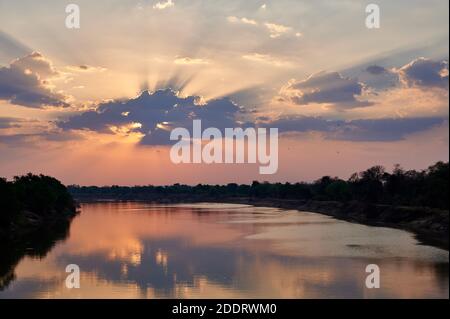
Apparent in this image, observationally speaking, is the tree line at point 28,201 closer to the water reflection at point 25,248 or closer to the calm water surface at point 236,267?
the water reflection at point 25,248

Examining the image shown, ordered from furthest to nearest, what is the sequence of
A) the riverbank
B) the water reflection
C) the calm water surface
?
the riverbank, the water reflection, the calm water surface

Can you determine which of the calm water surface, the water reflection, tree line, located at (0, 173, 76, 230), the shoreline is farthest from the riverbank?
tree line, located at (0, 173, 76, 230)

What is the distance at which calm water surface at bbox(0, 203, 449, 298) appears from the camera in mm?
40938

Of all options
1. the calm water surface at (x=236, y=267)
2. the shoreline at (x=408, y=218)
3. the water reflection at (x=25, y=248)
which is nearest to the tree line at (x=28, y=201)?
the water reflection at (x=25, y=248)

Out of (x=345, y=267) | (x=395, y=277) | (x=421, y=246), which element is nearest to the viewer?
(x=395, y=277)

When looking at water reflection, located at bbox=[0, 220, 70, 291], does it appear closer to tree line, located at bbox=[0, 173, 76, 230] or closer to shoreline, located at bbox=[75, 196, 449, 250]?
tree line, located at bbox=[0, 173, 76, 230]

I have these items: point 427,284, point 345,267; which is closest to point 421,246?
point 345,267

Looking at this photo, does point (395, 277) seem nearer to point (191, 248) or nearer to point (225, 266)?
point (225, 266)

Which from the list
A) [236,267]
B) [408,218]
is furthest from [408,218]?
[236,267]

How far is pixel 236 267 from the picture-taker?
52688mm

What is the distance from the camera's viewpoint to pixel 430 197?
102375 mm

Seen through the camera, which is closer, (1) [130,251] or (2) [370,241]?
(1) [130,251]

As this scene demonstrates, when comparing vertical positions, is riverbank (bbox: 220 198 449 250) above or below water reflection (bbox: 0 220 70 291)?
above

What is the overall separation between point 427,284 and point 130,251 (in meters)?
39.4
